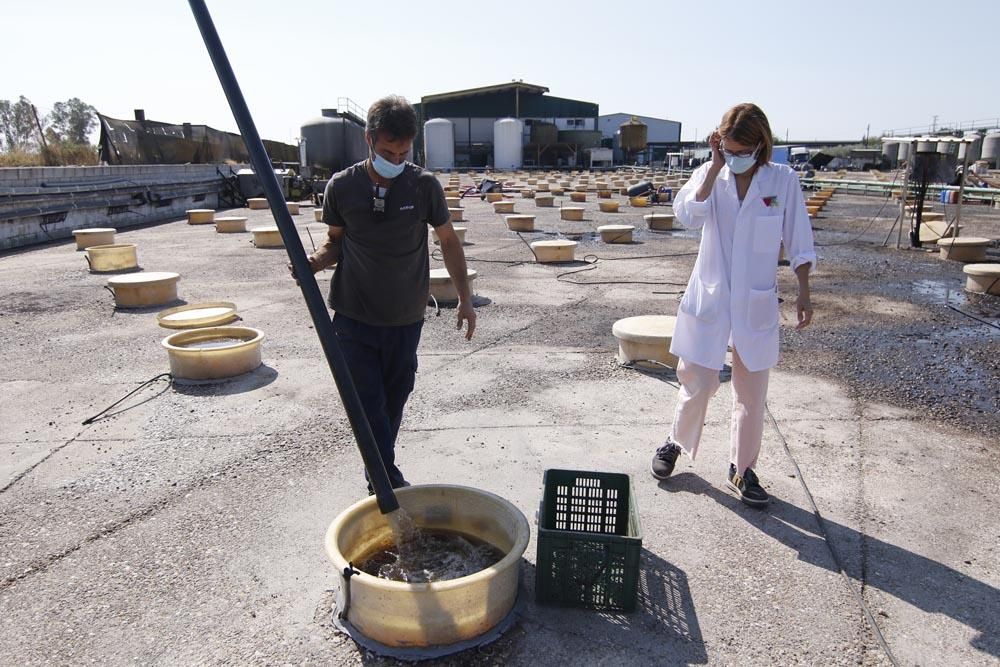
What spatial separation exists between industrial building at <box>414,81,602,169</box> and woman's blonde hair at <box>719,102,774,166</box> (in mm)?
56720

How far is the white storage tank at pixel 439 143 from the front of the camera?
57062 millimetres

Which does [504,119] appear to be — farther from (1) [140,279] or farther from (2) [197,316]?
(2) [197,316]

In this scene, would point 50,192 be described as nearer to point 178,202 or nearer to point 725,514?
point 178,202

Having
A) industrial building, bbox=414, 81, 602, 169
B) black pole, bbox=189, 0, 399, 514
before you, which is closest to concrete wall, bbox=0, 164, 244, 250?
black pole, bbox=189, 0, 399, 514

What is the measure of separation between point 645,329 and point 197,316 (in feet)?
14.6

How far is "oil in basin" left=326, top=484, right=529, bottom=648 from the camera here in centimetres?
241

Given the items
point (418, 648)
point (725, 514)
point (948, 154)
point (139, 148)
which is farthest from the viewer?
point (139, 148)

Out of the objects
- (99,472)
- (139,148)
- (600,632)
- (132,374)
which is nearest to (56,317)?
(132,374)

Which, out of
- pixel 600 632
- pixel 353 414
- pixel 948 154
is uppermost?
pixel 948 154

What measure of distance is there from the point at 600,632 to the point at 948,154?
1394cm

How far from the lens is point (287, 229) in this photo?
2352 millimetres

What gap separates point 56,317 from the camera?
8.12 meters

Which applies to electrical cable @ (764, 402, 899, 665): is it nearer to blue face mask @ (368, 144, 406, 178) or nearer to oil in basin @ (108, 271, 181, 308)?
blue face mask @ (368, 144, 406, 178)

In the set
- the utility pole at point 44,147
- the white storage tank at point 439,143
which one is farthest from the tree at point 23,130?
the white storage tank at point 439,143
